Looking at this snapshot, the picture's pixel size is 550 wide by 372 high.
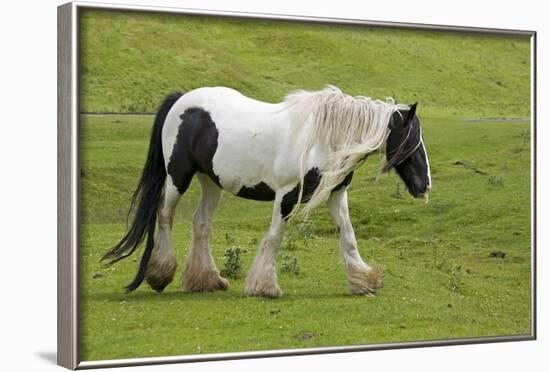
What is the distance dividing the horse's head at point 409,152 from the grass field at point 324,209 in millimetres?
845

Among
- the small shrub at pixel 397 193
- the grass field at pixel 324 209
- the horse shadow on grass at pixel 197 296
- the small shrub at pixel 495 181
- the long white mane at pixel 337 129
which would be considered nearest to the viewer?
the grass field at pixel 324 209

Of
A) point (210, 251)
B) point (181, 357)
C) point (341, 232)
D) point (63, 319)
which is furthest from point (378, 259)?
point (63, 319)

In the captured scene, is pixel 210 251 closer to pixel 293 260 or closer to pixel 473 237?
pixel 293 260

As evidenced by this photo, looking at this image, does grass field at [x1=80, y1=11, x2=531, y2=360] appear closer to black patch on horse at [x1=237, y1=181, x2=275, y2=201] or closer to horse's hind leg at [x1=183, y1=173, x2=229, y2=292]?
horse's hind leg at [x1=183, y1=173, x2=229, y2=292]

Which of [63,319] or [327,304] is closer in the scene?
[63,319]

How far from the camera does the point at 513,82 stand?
38.0 ft

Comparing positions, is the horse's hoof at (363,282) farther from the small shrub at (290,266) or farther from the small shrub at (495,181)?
the small shrub at (495,181)

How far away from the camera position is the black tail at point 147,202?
9.95m

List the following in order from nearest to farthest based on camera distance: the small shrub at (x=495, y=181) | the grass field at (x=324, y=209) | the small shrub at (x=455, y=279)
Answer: the grass field at (x=324, y=209) → the small shrub at (x=455, y=279) → the small shrub at (x=495, y=181)

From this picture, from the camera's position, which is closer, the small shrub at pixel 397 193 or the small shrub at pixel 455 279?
the small shrub at pixel 455 279

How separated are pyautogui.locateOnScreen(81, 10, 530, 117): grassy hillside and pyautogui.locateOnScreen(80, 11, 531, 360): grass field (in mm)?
14

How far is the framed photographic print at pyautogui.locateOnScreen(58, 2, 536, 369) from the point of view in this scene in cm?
943

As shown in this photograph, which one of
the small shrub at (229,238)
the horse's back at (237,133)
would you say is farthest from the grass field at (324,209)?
the horse's back at (237,133)

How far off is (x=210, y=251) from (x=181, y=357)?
4.21ft
